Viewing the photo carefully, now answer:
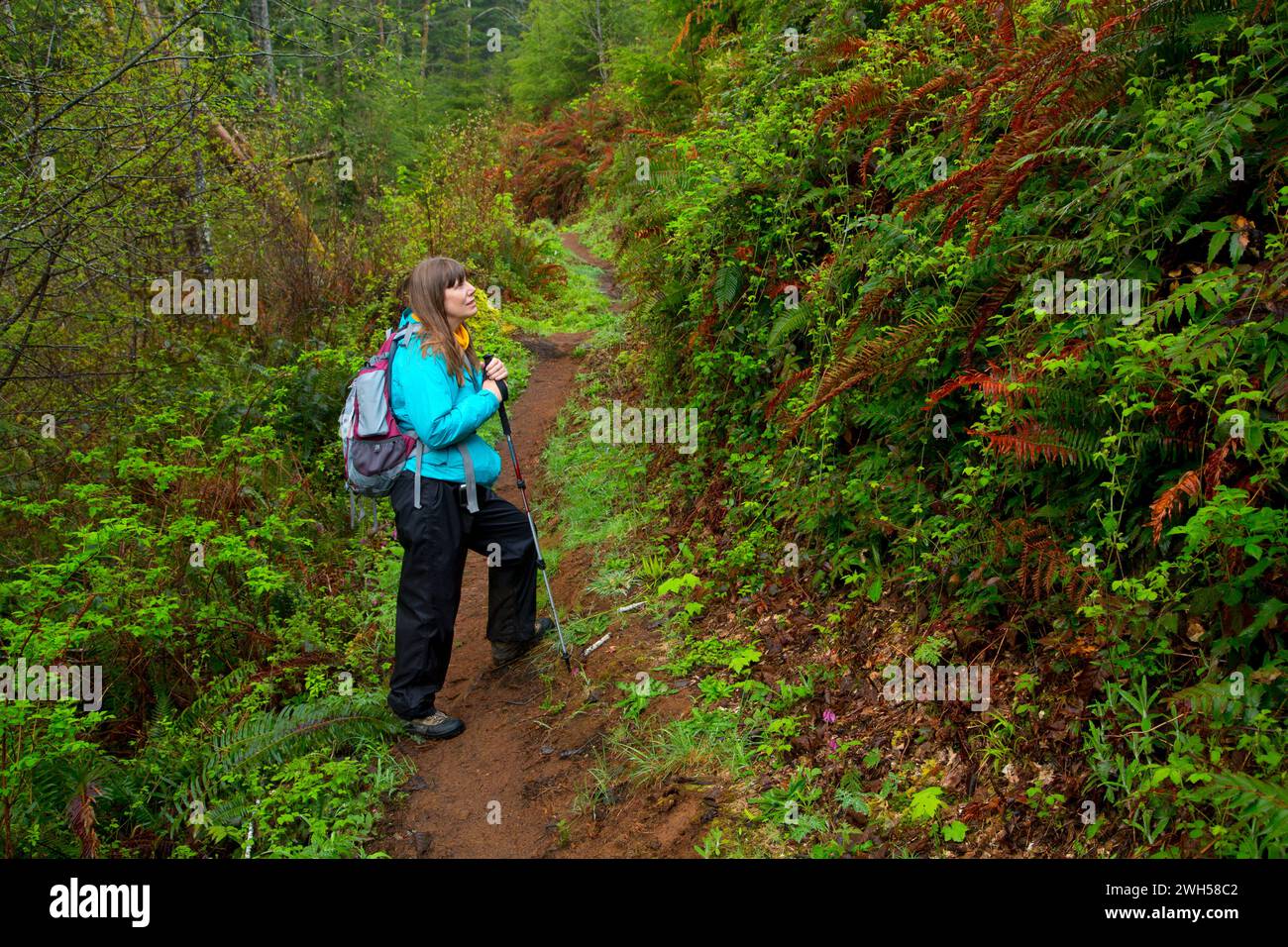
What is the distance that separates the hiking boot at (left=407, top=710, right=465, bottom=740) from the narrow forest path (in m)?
0.05

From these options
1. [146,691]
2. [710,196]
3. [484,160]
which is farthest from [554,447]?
[484,160]

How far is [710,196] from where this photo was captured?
21.3 feet

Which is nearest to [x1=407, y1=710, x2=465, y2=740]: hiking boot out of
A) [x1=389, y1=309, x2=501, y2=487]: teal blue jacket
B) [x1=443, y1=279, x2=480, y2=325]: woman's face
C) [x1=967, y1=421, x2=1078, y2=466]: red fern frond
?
[x1=389, y1=309, x2=501, y2=487]: teal blue jacket

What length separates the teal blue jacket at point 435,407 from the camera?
446 cm

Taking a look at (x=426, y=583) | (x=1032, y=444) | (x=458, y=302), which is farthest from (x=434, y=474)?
(x=1032, y=444)

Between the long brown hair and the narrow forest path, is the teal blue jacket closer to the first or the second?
the long brown hair

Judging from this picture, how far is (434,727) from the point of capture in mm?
4699

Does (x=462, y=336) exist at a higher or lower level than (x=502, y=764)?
higher

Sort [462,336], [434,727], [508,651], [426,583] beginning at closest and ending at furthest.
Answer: [426,583]
[434,727]
[462,336]
[508,651]

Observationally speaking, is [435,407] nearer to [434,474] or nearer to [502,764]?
[434,474]

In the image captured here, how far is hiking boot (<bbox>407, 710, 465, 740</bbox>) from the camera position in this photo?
15.4 ft

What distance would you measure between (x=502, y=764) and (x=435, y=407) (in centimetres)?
201

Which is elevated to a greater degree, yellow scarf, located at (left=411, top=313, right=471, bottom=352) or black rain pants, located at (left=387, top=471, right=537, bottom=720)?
yellow scarf, located at (left=411, top=313, right=471, bottom=352)

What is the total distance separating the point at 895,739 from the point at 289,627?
13.5 ft
